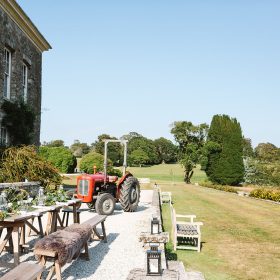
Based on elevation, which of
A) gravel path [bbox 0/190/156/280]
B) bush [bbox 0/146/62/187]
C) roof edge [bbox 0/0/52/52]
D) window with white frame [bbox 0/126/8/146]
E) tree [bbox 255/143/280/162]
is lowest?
gravel path [bbox 0/190/156/280]

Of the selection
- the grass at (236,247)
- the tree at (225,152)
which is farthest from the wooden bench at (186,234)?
the tree at (225,152)

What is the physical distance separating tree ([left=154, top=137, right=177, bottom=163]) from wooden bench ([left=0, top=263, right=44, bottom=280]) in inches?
3493

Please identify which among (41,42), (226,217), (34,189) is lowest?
(226,217)

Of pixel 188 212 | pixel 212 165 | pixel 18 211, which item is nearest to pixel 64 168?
pixel 212 165

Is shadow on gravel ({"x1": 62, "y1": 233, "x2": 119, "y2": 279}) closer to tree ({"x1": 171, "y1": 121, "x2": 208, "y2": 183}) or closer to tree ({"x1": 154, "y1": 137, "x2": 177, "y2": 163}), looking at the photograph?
Result: tree ({"x1": 171, "y1": 121, "x2": 208, "y2": 183})

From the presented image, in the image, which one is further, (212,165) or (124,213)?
(212,165)

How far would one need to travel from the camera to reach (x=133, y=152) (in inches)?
3327

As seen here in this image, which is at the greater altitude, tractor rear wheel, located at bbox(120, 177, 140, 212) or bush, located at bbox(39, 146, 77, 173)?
bush, located at bbox(39, 146, 77, 173)

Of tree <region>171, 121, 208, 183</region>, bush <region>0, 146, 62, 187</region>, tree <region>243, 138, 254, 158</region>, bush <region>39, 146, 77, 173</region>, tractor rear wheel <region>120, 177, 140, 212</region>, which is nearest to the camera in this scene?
tractor rear wheel <region>120, 177, 140, 212</region>

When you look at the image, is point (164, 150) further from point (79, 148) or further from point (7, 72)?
point (7, 72)

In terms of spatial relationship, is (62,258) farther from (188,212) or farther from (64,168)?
(64,168)

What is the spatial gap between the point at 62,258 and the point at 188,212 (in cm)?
1080

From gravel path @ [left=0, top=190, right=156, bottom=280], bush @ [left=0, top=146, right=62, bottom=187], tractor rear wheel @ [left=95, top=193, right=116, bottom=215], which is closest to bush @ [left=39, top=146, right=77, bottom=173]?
bush @ [left=0, top=146, right=62, bottom=187]

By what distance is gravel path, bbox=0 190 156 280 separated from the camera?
19.3 feet
